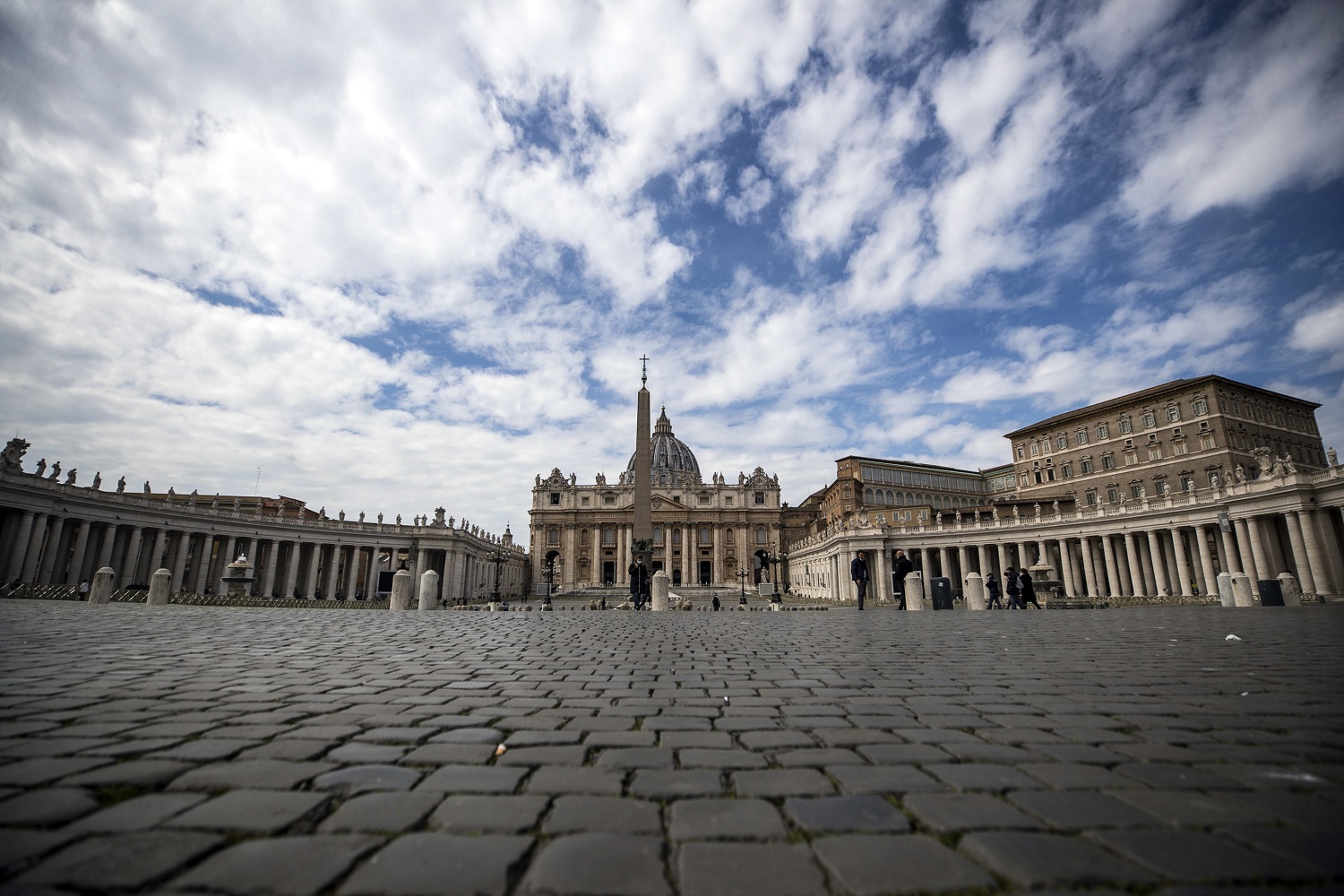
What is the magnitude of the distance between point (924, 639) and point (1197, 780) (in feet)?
27.2

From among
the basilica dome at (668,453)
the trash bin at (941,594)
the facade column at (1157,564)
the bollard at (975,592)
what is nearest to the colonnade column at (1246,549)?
the facade column at (1157,564)

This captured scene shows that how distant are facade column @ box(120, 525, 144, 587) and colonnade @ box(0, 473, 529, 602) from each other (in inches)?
2.6

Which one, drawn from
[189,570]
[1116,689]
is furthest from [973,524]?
[189,570]

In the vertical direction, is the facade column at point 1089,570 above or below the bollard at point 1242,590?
above

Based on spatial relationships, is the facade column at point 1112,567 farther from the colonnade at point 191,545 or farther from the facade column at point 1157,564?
the colonnade at point 191,545

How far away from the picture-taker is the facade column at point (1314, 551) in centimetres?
3175

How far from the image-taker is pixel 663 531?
9588 centimetres

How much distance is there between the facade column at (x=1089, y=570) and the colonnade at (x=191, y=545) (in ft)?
194

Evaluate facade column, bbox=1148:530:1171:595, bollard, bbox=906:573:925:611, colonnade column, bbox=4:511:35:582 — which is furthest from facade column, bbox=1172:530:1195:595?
colonnade column, bbox=4:511:35:582

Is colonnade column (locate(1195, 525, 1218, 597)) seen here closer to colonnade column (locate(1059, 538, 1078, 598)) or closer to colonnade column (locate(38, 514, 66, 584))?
colonnade column (locate(1059, 538, 1078, 598))

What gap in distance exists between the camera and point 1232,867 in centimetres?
198

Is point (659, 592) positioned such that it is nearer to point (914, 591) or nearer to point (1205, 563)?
point (914, 591)

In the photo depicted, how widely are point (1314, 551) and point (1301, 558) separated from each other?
88 centimetres

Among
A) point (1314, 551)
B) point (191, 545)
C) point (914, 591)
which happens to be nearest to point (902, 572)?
point (914, 591)
